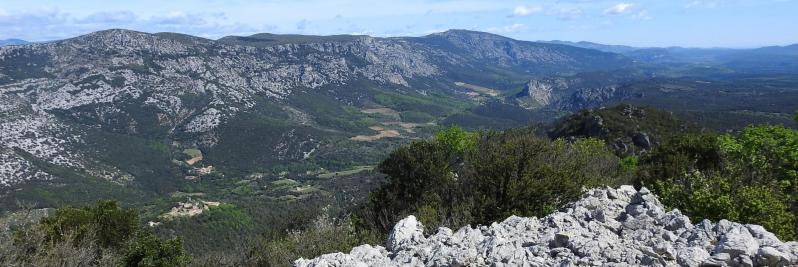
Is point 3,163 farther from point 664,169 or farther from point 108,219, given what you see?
point 664,169

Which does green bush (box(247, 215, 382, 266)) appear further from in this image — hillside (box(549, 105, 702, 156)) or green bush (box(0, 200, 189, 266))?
hillside (box(549, 105, 702, 156))

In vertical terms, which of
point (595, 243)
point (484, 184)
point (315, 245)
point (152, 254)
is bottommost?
point (152, 254)

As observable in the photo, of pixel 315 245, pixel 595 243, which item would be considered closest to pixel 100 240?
pixel 315 245

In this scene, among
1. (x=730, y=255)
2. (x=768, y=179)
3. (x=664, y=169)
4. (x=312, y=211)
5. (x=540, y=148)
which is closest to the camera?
(x=730, y=255)

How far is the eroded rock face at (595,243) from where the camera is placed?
578 inches

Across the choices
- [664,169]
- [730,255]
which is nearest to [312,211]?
[664,169]

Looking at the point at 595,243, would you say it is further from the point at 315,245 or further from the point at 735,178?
the point at 735,178

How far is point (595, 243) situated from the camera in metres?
16.1

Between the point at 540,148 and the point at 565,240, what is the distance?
15.3 meters

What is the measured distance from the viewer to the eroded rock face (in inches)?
578

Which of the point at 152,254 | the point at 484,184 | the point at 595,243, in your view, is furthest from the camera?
the point at 152,254

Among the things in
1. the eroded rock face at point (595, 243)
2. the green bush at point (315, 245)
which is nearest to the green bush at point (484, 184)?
the green bush at point (315, 245)

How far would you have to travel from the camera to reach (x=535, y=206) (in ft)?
90.3

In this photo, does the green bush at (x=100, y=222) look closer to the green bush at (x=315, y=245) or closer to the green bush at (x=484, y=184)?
the green bush at (x=315, y=245)
